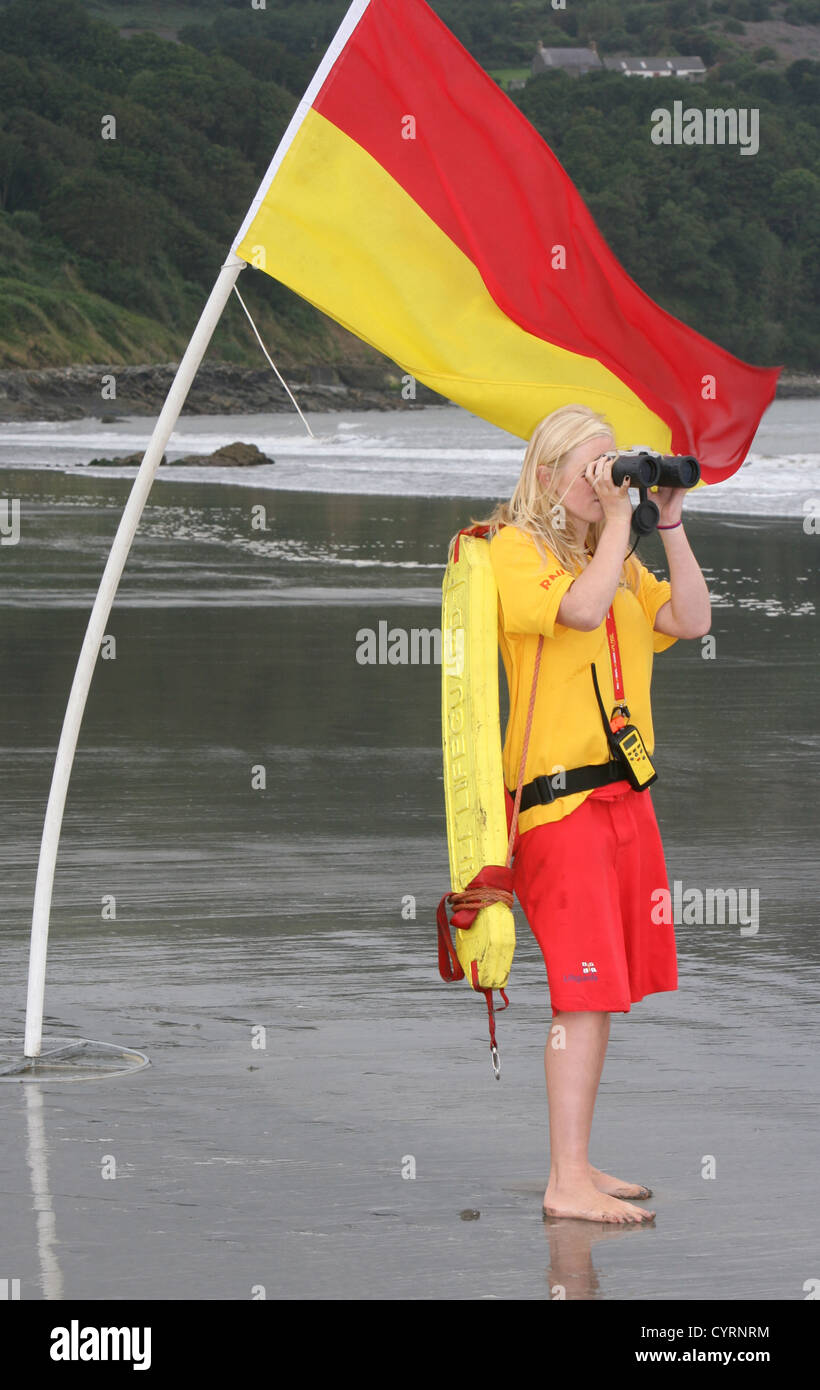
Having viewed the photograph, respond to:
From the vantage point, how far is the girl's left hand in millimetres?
4324

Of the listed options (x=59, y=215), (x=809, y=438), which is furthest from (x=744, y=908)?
(x=59, y=215)

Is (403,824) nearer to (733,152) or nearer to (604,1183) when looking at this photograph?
(604,1183)

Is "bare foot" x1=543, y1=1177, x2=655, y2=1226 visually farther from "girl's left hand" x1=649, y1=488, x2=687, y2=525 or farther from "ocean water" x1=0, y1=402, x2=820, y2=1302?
"girl's left hand" x1=649, y1=488, x2=687, y2=525

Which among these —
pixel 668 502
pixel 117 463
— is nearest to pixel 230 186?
pixel 117 463

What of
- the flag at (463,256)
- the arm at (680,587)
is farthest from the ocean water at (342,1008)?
the flag at (463,256)

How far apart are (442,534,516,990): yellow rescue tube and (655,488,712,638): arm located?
1.41ft

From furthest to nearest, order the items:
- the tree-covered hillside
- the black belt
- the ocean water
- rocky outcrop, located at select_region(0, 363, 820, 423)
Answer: the tree-covered hillside < rocky outcrop, located at select_region(0, 363, 820, 423) < the black belt < the ocean water

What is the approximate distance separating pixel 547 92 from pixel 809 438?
371 feet

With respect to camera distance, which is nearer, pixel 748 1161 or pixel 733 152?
pixel 748 1161

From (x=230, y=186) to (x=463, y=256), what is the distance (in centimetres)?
13321

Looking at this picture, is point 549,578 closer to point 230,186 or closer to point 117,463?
point 117,463

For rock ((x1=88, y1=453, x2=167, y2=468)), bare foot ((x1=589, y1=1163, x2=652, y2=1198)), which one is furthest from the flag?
rock ((x1=88, y1=453, x2=167, y2=468))

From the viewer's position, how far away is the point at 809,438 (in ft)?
177

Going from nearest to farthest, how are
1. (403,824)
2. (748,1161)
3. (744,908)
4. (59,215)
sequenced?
1. (748,1161)
2. (744,908)
3. (403,824)
4. (59,215)
